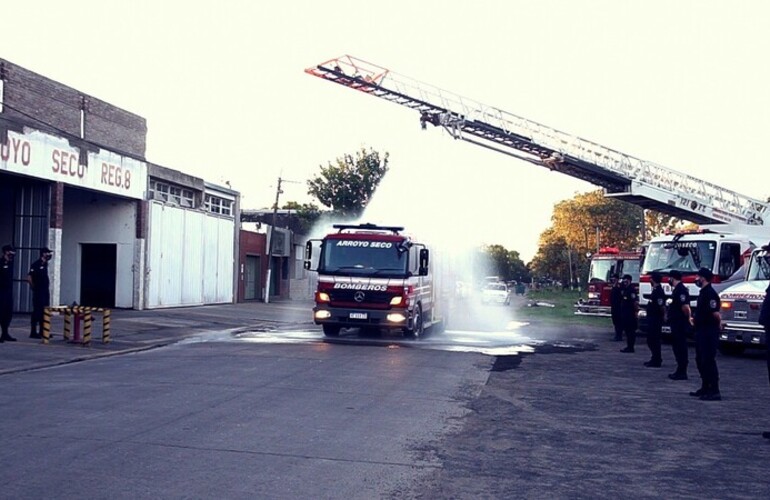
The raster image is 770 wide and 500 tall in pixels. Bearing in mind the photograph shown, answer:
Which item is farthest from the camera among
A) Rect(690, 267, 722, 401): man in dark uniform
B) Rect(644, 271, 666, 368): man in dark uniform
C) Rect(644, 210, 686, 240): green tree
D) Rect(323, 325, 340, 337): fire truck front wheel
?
Rect(644, 210, 686, 240): green tree

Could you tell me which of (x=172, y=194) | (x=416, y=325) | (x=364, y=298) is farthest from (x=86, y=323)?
(x=172, y=194)

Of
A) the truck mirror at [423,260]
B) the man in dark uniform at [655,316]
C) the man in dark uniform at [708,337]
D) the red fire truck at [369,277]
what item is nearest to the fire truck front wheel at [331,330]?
the red fire truck at [369,277]

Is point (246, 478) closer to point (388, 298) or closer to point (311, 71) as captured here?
point (388, 298)

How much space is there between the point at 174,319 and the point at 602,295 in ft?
57.9

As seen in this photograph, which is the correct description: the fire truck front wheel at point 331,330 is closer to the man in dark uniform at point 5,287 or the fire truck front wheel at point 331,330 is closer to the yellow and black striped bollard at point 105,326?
the yellow and black striped bollard at point 105,326

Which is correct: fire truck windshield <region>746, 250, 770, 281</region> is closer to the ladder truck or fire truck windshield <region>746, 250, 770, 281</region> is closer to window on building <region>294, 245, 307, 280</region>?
the ladder truck

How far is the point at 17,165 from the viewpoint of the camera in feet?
76.8

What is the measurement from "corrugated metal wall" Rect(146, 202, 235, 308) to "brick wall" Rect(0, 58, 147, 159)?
11.0ft

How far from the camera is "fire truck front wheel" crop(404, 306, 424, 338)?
70.0 ft

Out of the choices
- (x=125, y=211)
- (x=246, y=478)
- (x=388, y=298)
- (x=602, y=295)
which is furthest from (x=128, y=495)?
(x=602, y=295)

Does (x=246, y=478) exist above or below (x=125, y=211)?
below

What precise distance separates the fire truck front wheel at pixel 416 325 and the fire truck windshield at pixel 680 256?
22.8 feet

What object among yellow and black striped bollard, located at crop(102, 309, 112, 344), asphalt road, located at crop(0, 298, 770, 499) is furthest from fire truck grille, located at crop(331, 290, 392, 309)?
yellow and black striped bollard, located at crop(102, 309, 112, 344)

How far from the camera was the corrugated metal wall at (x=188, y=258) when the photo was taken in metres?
32.1
